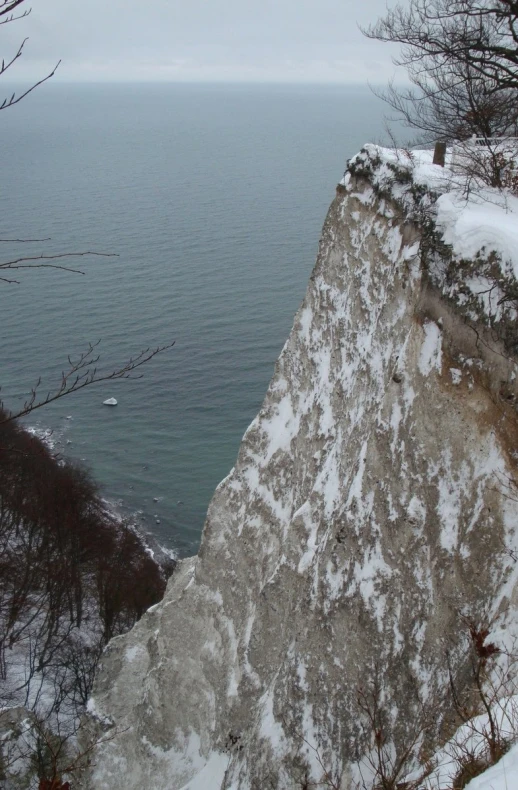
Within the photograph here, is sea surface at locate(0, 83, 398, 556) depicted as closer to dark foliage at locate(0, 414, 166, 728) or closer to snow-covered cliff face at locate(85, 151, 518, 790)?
dark foliage at locate(0, 414, 166, 728)

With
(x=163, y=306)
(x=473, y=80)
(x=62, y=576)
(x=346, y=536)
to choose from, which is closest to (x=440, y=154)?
(x=473, y=80)

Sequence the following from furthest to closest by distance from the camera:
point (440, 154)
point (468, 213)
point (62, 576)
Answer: point (62, 576), point (440, 154), point (468, 213)

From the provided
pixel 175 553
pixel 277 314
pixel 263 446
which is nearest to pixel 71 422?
pixel 175 553

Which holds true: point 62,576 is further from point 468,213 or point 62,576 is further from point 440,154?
point 468,213

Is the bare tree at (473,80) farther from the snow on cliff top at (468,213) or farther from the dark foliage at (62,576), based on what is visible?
the dark foliage at (62,576)

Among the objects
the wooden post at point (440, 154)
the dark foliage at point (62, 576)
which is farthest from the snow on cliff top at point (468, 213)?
Result: the dark foliage at point (62, 576)

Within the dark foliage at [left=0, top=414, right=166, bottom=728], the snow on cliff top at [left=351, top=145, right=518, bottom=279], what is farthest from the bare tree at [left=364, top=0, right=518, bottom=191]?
the dark foliage at [left=0, top=414, right=166, bottom=728]
